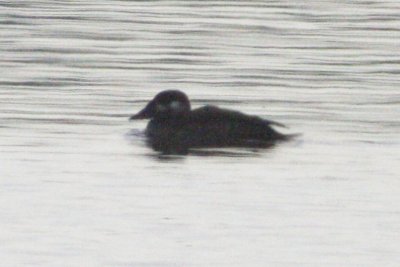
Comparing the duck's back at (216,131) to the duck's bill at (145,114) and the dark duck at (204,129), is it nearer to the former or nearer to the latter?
the dark duck at (204,129)

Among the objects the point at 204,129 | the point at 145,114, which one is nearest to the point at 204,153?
the point at 204,129

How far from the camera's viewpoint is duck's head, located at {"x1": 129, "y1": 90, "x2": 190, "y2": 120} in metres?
Answer: 17.2

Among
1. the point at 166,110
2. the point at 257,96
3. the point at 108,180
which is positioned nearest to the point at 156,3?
the point at 257,96

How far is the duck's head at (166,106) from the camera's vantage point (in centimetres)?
1716

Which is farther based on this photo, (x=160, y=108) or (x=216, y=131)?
(x=160, y=108)

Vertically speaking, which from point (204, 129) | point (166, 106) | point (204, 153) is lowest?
point (204, 153)

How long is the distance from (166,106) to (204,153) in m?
1.21

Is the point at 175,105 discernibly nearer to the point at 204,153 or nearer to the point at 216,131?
the point at 216,131

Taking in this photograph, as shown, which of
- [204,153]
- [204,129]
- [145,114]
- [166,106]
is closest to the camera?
[204,153]

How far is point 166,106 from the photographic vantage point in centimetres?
1722

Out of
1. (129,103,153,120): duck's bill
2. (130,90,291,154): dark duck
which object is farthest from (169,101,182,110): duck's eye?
(129,103,153,120): duck's bill

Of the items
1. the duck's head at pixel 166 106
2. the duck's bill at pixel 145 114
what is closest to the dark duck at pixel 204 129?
the duck's head at pixel 166 106

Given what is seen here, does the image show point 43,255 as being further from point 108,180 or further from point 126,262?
point 108,180

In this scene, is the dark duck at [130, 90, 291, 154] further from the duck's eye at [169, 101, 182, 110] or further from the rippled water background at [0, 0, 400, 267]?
the rippled water background at [0, 0, 400, 267]
